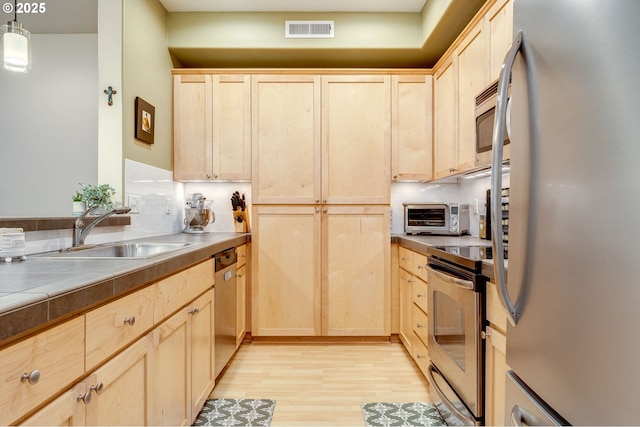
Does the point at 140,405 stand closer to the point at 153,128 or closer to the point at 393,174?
the point at 153,128

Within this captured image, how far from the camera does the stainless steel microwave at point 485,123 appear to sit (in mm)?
1831

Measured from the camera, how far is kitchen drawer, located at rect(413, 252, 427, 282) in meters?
2.20

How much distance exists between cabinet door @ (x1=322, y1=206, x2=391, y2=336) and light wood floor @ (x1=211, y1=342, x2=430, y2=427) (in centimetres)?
19

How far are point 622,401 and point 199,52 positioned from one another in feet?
10.8

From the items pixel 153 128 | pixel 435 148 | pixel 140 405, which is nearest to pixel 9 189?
pixel 153 128

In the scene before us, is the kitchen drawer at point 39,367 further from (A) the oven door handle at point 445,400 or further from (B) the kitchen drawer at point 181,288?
(A) the oven door handle at point 445,400

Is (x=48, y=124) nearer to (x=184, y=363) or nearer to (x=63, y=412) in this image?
(x=184, y=363)

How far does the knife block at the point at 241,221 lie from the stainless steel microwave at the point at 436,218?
1.40 m

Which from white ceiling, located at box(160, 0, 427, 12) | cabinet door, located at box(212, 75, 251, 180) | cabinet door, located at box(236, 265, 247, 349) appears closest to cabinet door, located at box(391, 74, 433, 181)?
white ceiling, located at box(160, 0, 427, 12)

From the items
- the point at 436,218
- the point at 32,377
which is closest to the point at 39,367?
the point at 32,377

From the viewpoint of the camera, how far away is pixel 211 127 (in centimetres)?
295

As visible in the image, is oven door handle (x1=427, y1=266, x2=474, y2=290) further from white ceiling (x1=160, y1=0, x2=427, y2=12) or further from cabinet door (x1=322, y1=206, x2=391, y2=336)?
white ceiling (x1=160, y1=0, x2=427, y2=12)

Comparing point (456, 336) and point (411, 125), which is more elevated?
point (411, 125)

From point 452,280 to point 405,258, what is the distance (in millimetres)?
1109
